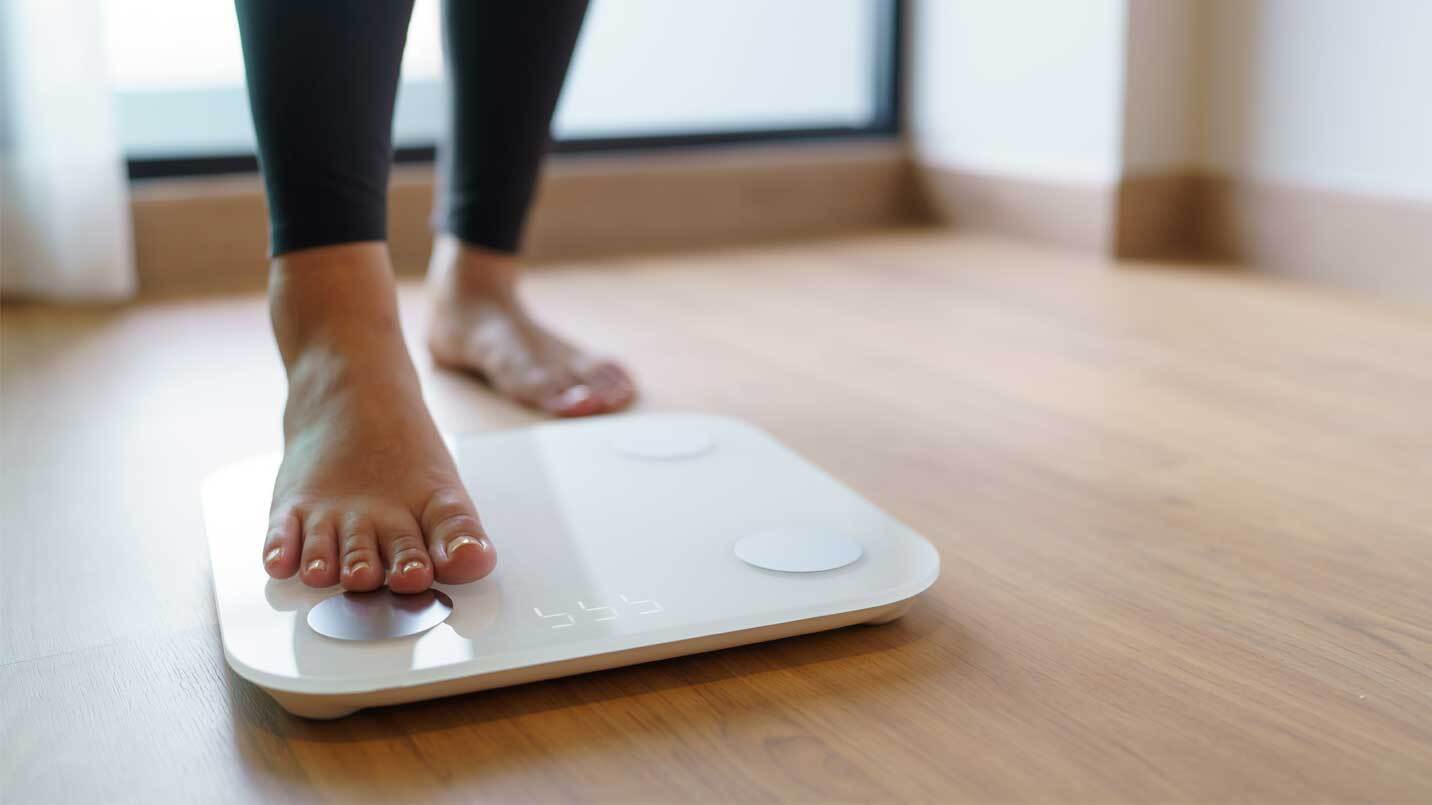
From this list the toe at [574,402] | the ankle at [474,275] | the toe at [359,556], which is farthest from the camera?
the ankle at [474,275]

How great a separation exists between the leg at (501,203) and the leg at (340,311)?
320 millimetres

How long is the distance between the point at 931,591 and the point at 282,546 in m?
0.36

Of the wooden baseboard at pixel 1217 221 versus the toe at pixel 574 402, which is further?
the wooden baseboard at pixel 1217 221

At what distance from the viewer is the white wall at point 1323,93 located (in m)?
1.62

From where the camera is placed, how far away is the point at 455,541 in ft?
2.33

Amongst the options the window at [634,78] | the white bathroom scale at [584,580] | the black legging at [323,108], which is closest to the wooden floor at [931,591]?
the white bathroom scale at [584,580]

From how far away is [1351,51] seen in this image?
1687 millimetres

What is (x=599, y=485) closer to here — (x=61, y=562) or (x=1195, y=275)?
(x=61, y=562)

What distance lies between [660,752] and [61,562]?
446 millimetres

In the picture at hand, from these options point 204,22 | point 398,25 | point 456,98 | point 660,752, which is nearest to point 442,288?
point 456,98

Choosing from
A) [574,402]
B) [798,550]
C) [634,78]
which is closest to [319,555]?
[798,550]

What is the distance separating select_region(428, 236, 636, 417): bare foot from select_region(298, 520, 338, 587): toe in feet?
1.40

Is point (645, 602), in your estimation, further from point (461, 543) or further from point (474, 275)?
point (474, 275)

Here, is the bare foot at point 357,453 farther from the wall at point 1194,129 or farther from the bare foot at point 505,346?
the wall at point 1194,129
